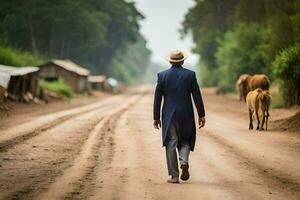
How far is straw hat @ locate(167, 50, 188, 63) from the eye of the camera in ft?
32.2

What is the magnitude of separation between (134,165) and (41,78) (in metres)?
41.1

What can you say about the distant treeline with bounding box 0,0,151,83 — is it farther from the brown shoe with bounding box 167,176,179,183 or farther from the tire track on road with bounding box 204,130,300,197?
the brown shoe with bounding box 167,176,179,183

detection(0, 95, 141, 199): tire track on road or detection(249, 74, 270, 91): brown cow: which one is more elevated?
detection(249, 74, 270, 91): brown cow

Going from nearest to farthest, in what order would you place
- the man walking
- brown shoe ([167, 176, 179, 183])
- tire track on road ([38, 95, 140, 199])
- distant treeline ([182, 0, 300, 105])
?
tire track on road ([38, 95, 140, 199]) → brown shoe ([167, 176, 179, 183]) → the man walking → distant treeline ([182, 0, 300, 105])

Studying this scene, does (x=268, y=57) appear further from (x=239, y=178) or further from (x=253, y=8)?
(x=239, y=178)

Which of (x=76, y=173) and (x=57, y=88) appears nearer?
(x=76, y=173)

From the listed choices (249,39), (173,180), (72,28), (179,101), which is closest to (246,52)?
(249,39)

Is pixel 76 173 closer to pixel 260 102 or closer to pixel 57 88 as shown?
pixel 260 102

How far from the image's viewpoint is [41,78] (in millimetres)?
51375

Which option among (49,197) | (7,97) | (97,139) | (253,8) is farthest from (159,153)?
(253,8)

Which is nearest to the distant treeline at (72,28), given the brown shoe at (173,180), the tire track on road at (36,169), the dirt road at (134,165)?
the dirt road at (134,165)

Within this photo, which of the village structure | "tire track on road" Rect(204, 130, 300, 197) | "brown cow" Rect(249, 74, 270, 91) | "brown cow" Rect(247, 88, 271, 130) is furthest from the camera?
"brown cow" Rect(249, 74, 270, 91)

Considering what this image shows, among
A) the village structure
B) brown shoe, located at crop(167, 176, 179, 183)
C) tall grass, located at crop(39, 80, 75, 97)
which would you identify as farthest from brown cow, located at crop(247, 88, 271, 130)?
tall grass, located at crop(39, 80, 75, 97)

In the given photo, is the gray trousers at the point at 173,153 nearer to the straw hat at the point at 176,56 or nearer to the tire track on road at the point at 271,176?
the straw hat at the point at 176,56
